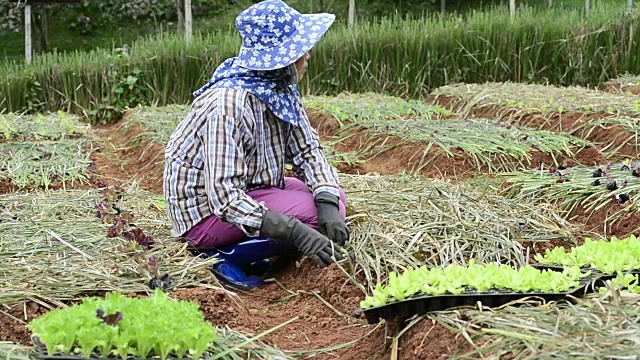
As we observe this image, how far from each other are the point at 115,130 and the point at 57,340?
6133 millimetres

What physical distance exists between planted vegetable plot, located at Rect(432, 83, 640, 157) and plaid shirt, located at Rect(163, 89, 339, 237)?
2.61 metres

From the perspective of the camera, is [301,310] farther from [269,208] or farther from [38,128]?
[38,128]

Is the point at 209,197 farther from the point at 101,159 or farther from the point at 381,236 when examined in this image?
the point at 101,159

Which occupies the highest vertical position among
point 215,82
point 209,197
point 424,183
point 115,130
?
point 215,82

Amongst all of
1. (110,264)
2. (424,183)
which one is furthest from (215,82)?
(424,183)

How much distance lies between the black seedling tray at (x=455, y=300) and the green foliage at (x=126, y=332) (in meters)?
0.51

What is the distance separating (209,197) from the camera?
3.13 m

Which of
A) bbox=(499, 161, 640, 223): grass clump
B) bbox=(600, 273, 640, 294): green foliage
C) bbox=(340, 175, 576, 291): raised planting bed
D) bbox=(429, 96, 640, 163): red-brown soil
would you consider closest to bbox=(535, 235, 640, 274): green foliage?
bbox=(600, 273, 640, 294): green foliage

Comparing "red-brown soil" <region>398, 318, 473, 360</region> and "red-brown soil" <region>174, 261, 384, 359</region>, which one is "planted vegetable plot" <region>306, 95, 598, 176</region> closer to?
"red-brown soil" <region>174, 261, 384, 359</region>

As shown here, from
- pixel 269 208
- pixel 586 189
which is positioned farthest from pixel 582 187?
pixel 269 208

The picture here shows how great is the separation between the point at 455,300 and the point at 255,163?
1227mm

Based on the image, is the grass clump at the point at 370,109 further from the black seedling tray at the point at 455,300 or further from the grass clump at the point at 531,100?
the black seedling tray at the point at 455,300

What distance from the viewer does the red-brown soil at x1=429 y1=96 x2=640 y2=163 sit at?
17.8 feet

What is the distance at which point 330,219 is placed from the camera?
10.7ft
